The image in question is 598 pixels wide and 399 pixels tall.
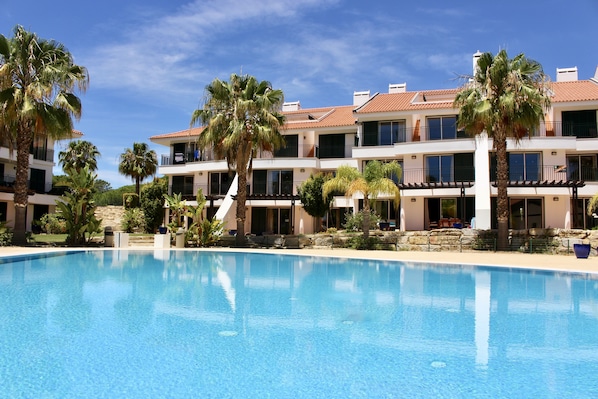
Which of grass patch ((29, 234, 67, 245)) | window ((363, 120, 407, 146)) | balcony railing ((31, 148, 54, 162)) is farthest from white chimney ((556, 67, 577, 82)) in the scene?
balcony railing ((31, 148, 54, 162))

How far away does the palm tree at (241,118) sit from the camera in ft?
90.8

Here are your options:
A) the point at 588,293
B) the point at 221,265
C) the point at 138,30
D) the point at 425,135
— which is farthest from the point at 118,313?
the point at 425,135

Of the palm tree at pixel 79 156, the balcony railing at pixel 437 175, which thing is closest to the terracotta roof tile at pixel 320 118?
the balcony railing at pixel 437 175

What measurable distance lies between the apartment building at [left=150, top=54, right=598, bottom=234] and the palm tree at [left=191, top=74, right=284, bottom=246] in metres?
6.94

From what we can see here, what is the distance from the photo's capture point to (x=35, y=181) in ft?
129

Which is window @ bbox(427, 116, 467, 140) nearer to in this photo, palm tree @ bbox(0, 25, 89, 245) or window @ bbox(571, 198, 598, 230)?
window @ bbox(571, 198, 598, 230)

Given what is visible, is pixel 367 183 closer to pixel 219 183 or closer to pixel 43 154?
pixel 219 183

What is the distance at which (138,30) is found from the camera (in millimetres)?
20828

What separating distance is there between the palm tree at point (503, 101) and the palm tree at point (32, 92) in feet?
69.4

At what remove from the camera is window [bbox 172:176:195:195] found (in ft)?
131

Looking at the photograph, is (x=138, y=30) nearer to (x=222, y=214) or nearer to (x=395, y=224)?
(x=222, y=214)

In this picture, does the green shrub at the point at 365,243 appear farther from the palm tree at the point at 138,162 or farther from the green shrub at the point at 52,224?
the palm tree at the point at 138,162

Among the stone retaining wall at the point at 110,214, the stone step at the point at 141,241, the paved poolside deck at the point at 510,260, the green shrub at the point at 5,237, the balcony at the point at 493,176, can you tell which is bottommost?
the paved poolside deck at the point at 510,260

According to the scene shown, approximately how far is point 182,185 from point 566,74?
3216 centimetres
